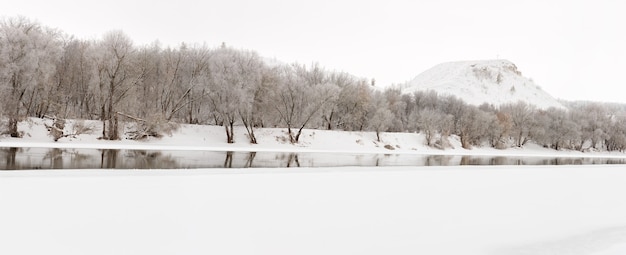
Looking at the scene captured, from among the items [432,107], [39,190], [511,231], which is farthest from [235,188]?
[432,107]

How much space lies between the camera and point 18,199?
10633 mm

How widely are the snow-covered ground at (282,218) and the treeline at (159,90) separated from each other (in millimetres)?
27642

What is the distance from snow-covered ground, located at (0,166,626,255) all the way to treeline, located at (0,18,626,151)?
90.7ft

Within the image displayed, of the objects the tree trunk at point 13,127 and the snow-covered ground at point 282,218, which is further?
the tree trunk at point 13,127

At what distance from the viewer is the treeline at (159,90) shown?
38.1m

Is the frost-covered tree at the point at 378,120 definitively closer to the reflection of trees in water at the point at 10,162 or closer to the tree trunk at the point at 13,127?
the tree trunk at the point at 13,127

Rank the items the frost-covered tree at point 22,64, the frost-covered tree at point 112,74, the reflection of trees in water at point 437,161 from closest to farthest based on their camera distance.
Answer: the reflection of trees in water at point 437,161
the frost-covered tree at point 22,64
the frost-covered tree at point 112,74

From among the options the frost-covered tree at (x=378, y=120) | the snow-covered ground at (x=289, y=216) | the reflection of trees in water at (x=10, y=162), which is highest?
the frost-covered tree at (x=378, y=120)

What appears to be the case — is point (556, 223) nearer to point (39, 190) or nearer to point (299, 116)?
point (39, 190)

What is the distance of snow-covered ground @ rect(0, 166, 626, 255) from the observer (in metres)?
7.90

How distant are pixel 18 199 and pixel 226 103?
35828 mm

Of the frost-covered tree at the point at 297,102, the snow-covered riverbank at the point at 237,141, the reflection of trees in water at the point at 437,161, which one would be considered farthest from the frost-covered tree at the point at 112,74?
the reflection of trees in water at the point at 437,161

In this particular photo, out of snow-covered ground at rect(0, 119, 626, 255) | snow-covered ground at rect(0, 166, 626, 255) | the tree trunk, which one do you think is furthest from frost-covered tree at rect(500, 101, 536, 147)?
the tree trunk

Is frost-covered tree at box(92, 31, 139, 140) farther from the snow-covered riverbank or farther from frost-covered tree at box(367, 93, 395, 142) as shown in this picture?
frost-covered tree at box(367, 93, 395, 142)
